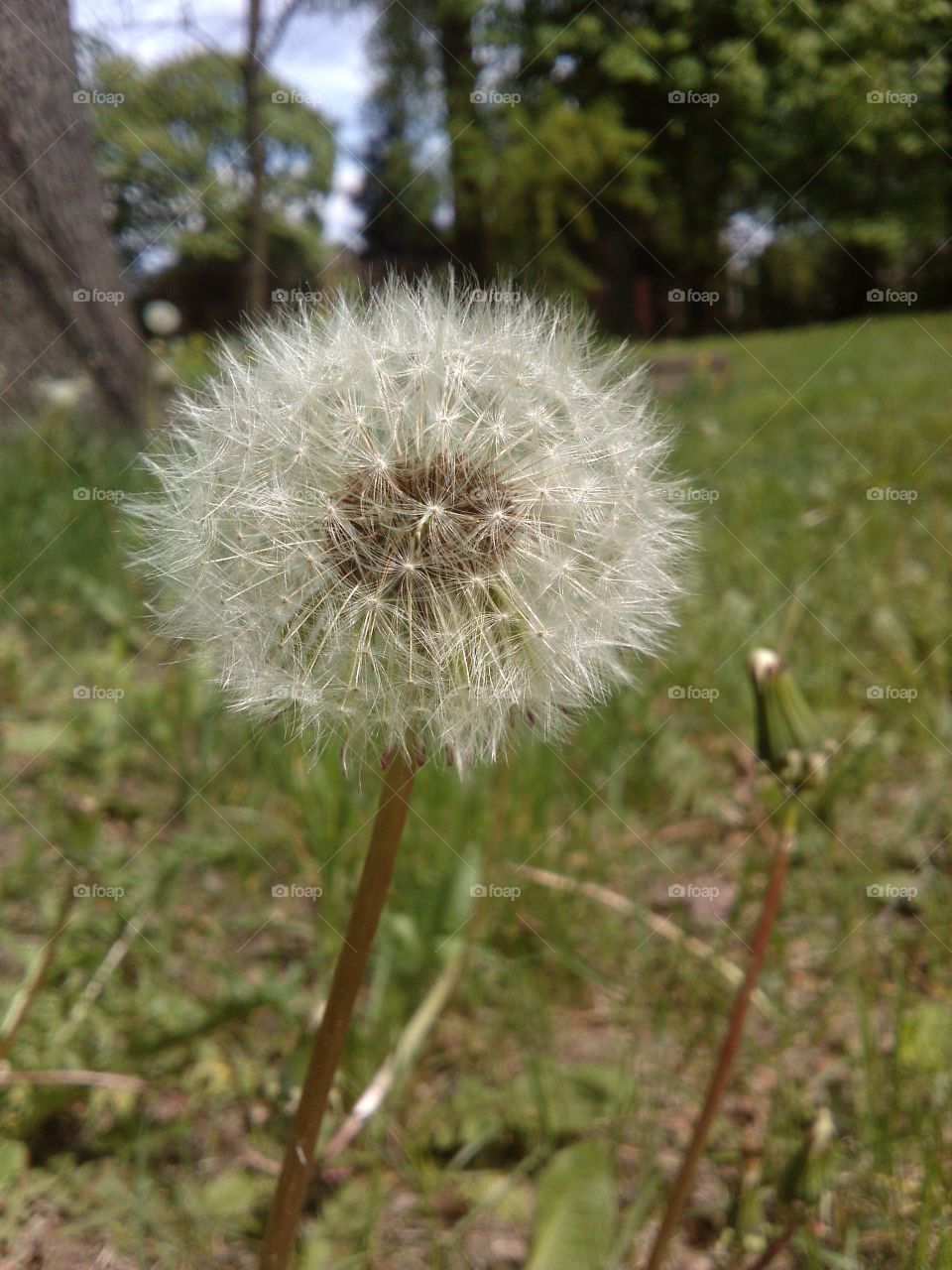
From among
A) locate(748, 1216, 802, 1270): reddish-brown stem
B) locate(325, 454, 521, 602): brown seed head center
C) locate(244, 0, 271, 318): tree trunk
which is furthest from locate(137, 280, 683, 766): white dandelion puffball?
locate(244, 0, 271, 318): tree trunk

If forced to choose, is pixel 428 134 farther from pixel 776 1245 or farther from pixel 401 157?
pixel 776 1245

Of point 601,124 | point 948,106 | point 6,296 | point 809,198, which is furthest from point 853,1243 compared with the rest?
point 809,198

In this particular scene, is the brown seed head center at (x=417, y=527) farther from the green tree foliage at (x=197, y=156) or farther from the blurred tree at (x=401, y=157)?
the blurred tree at (x=401, y=157)

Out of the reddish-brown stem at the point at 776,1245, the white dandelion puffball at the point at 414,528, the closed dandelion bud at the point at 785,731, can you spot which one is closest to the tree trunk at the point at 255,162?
the white dandelion puffball at the point at 414,528

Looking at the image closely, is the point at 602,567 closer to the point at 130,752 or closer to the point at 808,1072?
the point at 808,1072

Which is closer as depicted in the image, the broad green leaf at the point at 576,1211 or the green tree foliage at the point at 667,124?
the broad green leaf at the point at 576,1211
